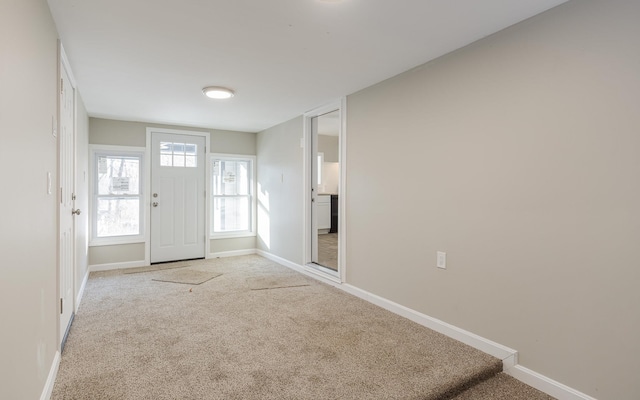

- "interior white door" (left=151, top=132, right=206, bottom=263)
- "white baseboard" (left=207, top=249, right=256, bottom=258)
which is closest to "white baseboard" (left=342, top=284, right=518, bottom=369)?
"white baseboard" (left=207, top=249, right=256, bottom=258)

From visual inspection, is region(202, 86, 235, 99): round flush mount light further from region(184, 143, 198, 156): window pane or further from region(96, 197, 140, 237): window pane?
region(96, 197, 140, 237): window pane

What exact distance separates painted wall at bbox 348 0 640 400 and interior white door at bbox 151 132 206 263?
3.58 meters

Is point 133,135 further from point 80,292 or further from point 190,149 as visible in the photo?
point 80,292

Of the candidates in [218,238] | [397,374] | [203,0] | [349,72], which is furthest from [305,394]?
[218,238]

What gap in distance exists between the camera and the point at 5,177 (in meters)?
1.19

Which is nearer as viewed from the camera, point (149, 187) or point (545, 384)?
point (545, 384)

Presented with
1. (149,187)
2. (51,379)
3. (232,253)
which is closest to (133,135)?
→ (149,187)

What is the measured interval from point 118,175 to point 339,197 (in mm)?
3435

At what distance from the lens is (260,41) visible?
237 cm

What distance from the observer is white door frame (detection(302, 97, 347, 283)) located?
362 centimetres

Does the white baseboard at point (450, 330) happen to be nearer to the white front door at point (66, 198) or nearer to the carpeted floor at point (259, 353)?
the carpeted floor at point (259, 353)

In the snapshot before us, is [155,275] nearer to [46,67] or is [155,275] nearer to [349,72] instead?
[46,67]

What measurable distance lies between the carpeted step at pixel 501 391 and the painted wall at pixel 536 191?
138 millimetres

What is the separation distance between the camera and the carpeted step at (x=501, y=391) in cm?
189
